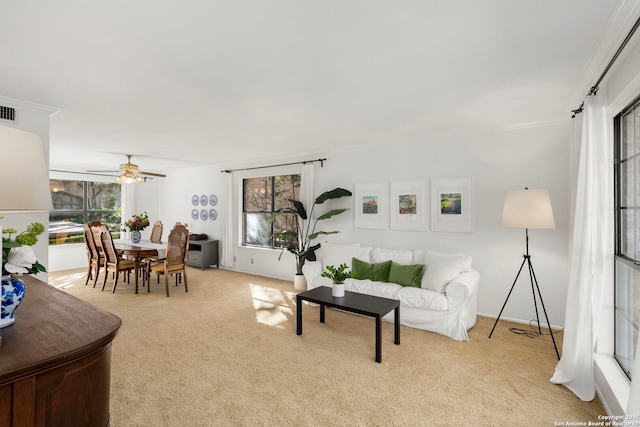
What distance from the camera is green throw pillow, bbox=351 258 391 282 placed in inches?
165

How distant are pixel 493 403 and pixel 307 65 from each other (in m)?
2.78

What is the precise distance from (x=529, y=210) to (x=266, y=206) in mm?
4626

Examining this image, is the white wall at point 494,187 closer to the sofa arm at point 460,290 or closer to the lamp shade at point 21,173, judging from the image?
the sofa arm at point 460,290

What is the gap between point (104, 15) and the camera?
5.74ft

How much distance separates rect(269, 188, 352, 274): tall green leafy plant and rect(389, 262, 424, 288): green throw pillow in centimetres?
126

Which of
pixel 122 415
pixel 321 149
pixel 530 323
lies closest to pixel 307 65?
pixel 122 415

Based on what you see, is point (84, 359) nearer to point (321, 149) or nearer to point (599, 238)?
point (599, 238)

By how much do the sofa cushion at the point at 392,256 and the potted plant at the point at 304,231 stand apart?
73 cm

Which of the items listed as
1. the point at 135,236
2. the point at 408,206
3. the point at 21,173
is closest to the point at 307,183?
the point at 408,206

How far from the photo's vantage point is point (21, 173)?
1.12m

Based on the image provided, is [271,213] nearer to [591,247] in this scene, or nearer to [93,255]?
[93,255]

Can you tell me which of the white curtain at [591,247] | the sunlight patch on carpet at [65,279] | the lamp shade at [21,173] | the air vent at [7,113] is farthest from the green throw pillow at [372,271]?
the sunlight patch on carpet at [65,279]

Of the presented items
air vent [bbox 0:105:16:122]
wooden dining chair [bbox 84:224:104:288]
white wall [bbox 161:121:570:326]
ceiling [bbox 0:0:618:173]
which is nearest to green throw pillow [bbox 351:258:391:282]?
white wall [bbox 161:121:570:326]

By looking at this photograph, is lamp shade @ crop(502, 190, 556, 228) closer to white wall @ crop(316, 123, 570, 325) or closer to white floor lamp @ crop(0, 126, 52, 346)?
white wall @ crop(316, 123, 570, 325)
